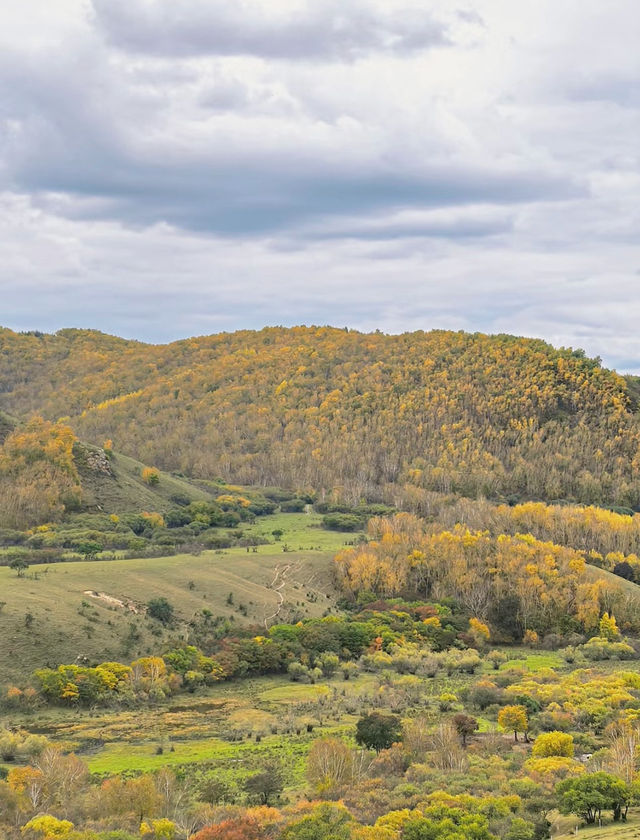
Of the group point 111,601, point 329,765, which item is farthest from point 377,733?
point 111,601

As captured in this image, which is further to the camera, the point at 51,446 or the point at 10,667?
the point at 51,446

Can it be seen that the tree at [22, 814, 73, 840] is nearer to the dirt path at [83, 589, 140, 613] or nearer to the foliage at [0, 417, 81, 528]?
the dirt path at [83, 589, 140, 613]

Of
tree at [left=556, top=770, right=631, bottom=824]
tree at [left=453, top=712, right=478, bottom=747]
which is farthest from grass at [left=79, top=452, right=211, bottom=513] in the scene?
tree at [left=556, top=770, right=631, bottom=824]

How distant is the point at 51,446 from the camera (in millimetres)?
170500

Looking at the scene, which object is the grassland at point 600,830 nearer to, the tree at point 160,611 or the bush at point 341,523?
the tree at point 160,611

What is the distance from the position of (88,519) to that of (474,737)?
97.4 metres

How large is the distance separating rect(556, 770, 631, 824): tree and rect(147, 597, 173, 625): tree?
203ft

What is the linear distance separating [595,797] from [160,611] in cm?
6439

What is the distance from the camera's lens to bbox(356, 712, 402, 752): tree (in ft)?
227

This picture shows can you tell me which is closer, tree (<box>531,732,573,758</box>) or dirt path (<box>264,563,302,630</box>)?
tree (<box>531,732,573,758</box>)

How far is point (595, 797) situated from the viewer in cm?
5156

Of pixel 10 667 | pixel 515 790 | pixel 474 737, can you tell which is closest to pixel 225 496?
pixel 10 667

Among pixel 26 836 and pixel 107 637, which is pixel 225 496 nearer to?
pixel 107 637

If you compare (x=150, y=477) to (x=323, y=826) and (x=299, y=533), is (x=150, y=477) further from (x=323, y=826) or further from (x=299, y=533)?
(x=323, y=826)
